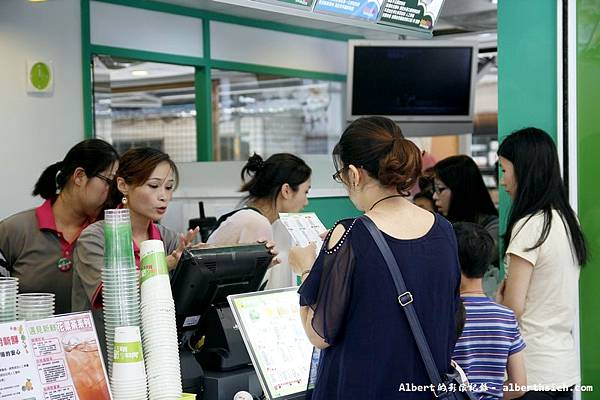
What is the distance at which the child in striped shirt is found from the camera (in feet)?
8.82

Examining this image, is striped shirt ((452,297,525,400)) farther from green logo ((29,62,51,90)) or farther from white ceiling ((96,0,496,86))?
green logo ((29,62,51,90))

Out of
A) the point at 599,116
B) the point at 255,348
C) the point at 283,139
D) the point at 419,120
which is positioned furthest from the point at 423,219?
the point at 283,139

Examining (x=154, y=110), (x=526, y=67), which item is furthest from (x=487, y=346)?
(x=154, y=110)

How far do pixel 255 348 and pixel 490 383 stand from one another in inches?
30.3

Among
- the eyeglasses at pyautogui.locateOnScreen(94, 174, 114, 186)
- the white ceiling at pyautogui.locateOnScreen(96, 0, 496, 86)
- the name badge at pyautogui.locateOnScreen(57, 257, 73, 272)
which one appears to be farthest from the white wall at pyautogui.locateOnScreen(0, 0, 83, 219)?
the eyeglasses at pyautogui.locateOnScreen(94, 174, 114, 186)

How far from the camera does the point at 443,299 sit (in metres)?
2.15

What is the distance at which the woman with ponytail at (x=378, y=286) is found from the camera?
2.07 metres

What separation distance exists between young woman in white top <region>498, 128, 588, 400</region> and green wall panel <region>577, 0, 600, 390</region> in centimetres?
83

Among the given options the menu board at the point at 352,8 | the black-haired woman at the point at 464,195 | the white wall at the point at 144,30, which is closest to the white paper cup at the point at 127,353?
the menu board at the point at 352,8

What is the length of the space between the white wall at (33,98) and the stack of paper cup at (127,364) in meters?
5.11

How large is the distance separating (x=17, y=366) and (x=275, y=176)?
230 centimetres

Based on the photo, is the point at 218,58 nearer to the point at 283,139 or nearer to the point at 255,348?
the point at 283,139

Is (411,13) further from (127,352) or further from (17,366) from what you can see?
(17,366)

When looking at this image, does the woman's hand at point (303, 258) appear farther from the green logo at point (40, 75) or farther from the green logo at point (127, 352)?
the green logo at point (40, 75)
